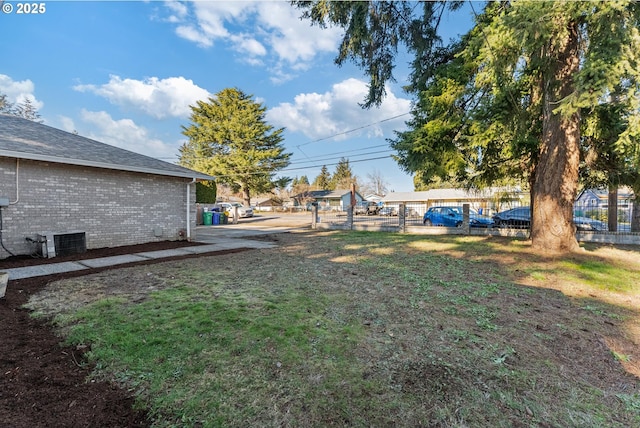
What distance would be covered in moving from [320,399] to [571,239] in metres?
8.64

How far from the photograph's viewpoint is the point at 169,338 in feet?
9.23

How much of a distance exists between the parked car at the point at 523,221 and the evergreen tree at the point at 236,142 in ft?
92.0

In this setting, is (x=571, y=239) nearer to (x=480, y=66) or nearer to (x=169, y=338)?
(x=480, y=66)

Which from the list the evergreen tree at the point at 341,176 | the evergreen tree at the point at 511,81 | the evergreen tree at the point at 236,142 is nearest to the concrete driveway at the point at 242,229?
the evergreen tree at the point at 511,81

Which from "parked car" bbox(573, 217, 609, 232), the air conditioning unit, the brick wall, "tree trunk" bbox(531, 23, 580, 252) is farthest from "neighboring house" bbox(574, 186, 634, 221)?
the air conditioning unit

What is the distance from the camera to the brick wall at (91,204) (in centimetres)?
684

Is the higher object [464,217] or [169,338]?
[464,217]

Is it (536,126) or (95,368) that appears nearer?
(95,368)

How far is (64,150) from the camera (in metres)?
7.82

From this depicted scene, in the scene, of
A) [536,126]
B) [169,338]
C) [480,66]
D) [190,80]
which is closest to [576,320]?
[169,338]

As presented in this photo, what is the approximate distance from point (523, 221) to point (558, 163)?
6.37 meters

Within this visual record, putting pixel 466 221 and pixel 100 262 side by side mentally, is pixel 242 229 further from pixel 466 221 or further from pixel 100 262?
pixel 466 221

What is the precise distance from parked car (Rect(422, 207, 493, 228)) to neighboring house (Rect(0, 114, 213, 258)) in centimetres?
1312

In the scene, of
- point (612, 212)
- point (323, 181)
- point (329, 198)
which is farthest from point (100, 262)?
point (323, 181)
